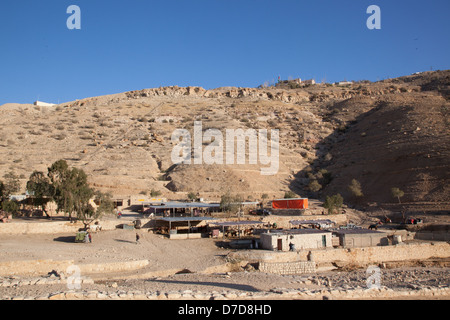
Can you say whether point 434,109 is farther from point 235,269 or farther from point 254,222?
point 235,269

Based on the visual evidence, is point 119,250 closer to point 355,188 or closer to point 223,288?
point 223,288

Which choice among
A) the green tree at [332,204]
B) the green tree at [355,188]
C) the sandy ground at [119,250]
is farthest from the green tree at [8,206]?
the green tree at [355,188]

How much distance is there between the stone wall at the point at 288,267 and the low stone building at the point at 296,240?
69.7 inches

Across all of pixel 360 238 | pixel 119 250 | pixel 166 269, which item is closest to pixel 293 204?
pixel 360 238

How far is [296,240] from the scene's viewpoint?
66.2 feet

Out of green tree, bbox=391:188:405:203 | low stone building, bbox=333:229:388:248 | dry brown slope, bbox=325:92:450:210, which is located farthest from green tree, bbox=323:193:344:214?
low stone building, bbox=333:229:388:248

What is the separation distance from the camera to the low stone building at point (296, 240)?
19.7 metres

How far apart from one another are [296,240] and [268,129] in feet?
128

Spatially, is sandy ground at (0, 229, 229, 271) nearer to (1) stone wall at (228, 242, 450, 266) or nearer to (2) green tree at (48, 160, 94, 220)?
(2) green tree at (48, 160, 94, 220)

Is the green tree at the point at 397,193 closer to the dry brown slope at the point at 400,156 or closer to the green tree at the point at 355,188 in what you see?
the dry brown slope at the point at 400,156
